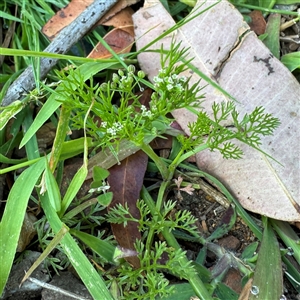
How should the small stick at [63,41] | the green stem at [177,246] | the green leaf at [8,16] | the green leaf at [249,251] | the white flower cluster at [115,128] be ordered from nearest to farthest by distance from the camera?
the white flower cluster at [115,128], the green stem at [177,246], the green leaf at [249,251], the small stick at [63,41], the green leaf at [8,16]

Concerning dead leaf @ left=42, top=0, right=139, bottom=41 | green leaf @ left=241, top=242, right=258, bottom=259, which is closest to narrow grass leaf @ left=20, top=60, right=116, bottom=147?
dead leaf @ left=42, top=0, right=139, bottom=41

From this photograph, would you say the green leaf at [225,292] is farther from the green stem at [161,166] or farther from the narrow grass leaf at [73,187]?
the narrow grass leaf at [73,187]

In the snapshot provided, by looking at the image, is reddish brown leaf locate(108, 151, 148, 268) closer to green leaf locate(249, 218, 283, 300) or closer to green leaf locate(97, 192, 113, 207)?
green leaf locate(97, 192, 113, 207)

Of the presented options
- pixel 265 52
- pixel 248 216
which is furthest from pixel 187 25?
pixel 248 216

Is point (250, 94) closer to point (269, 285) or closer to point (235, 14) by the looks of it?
point (235, 14)

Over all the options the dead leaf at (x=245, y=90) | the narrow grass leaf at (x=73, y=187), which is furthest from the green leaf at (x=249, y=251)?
the narrow grass leaf at (x=73, y=187)

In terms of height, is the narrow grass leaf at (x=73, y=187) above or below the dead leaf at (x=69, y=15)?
below
